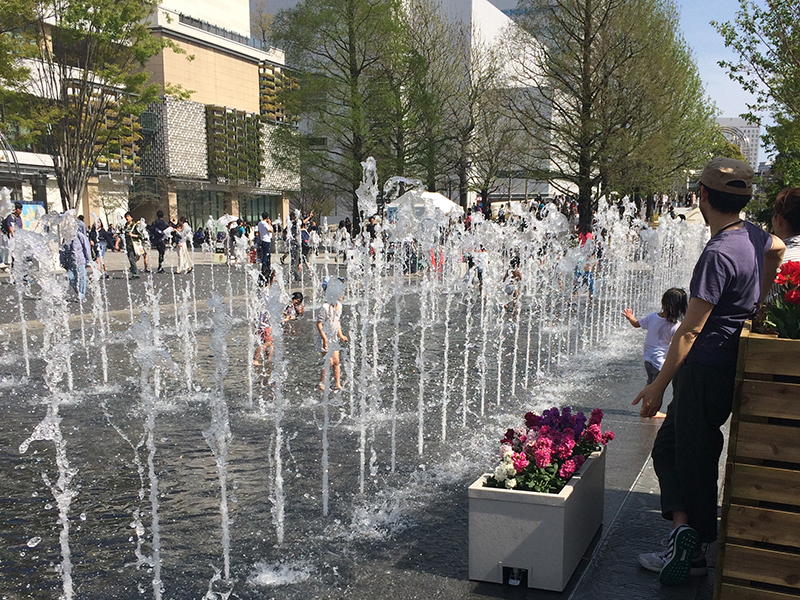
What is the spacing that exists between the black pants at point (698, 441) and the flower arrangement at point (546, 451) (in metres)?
0.49

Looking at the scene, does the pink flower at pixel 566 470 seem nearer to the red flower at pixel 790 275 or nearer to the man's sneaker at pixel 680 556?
the man's sneaker at pixel 680 556

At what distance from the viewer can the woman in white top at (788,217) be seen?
4.15 m

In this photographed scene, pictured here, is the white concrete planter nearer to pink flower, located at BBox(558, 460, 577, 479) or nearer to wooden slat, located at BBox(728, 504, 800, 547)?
pink flower, located at BBox(558, 460, 577, 479)

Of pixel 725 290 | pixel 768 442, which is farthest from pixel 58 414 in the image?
pixel 768 442

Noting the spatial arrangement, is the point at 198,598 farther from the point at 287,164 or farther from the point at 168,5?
the point at 168,5

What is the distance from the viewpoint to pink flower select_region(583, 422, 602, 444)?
13.1 ft

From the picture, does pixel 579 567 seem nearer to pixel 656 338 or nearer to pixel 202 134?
pixel 656 338

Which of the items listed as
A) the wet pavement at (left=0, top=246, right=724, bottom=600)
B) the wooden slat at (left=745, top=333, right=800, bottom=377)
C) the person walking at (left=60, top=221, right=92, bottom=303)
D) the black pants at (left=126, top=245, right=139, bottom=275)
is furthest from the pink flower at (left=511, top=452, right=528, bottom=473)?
the black pants at (left=126, top=245, right=139, bottom=275)

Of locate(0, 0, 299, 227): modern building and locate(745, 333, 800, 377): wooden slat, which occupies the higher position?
locate(0, 0, 299, 227): modern building

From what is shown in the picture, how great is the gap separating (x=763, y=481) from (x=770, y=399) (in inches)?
11.9

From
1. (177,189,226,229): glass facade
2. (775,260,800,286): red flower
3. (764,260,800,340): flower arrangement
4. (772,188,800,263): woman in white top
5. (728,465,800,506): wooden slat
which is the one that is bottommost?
(728,465,800,506): wooden slat

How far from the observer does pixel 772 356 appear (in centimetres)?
274

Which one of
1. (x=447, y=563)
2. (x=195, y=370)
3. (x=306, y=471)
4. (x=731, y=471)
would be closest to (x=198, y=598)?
(x=447, y=563)

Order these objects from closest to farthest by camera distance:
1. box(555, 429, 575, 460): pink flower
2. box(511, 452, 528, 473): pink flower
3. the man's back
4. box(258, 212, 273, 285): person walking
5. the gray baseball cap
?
the man's back → the gray baseball cap → box(511, 452, 528, 473): pink flower → box(555, 429, 575, 460): pink flower → box(258, 212, 273, 285): person walking
